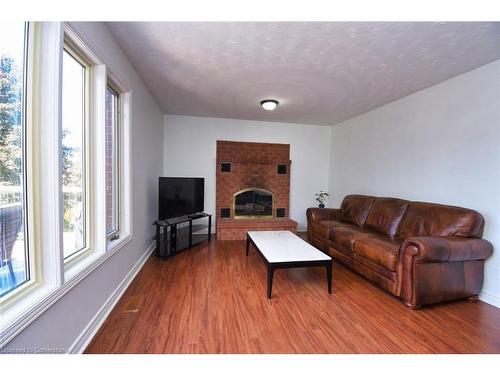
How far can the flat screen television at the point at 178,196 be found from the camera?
3.21m

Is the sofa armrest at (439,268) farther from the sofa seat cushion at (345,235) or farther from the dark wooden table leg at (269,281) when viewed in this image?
the dark wooden table leg at (269,281)

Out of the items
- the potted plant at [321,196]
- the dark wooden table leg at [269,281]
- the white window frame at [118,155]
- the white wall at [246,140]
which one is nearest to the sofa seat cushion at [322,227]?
the potted plant at [321,196]

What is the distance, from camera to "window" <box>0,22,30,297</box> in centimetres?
98

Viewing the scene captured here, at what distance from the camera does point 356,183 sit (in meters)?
4.06

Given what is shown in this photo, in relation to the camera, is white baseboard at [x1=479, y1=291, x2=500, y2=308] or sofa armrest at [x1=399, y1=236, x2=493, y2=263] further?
white baseboard at [x1=479, y1=291, x2=500, y2=308]

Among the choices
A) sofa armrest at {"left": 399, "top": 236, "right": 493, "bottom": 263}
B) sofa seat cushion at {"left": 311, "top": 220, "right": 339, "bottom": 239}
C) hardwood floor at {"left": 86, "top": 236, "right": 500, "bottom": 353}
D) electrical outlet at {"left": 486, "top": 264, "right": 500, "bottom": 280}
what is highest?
sofa armrest at {"left": 399, "top": 236, "right": 493, "bottom": 263}

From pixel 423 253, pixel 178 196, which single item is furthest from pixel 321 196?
pixel 178 196

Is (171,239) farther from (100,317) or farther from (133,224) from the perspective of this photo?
(100,317)

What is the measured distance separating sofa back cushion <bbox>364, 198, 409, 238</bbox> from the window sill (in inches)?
131

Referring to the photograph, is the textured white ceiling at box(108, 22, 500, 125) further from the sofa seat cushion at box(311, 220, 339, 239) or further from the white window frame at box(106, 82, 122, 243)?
the sofa seat cushion at box(311, 220, 339, 239)

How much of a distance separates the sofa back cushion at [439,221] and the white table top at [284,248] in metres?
1.22

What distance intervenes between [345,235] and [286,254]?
3.33 feet

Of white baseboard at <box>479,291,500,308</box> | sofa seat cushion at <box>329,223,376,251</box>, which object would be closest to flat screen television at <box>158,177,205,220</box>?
sofa seat cushion at <box>329,223,376,251</box>
